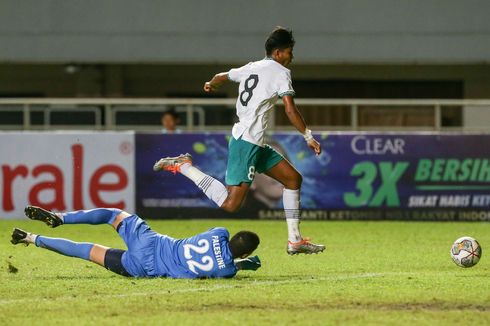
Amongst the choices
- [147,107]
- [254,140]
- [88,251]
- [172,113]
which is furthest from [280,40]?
[147,107]

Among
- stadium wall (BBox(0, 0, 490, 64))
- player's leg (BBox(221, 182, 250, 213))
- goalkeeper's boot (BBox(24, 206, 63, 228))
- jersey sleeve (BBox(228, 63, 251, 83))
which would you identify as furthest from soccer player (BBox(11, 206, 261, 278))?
stadium wall (BBox(0, 0, 490, 64))

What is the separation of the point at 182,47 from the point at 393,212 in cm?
842

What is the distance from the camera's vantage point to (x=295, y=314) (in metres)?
9.47

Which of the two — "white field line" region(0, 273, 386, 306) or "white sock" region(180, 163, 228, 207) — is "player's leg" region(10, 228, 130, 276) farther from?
"white sock" region(180, 163, 228, 207)

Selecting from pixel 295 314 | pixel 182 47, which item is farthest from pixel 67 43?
pixel 295 314

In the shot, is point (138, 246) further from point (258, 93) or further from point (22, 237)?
point (258, 93)

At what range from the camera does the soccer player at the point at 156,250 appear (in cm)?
1101

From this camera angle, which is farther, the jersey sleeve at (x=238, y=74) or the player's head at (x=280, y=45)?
the jersey sleeve at (x=238, y=74)

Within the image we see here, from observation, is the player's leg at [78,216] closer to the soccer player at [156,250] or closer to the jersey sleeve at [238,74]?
the soccer player at [156,250]

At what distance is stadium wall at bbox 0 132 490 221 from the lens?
66.1 feet

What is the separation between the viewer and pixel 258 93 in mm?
12859

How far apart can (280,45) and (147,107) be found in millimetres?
9519

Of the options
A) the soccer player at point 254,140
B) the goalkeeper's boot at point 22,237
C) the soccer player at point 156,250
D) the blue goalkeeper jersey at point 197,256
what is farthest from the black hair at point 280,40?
the goalkeeper's boot at point 22,237

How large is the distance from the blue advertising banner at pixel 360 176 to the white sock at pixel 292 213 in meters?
6.92
